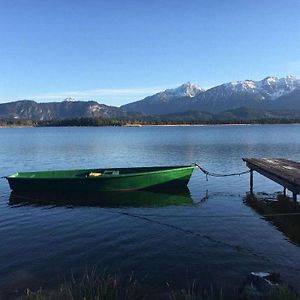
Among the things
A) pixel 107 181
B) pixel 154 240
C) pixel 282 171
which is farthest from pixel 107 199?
pixel 282 171

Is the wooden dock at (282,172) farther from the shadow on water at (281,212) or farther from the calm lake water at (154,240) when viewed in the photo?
the calm lake water at (154,240)

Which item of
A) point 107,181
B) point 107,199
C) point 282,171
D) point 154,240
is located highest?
point 282,171

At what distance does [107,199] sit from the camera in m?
29.0

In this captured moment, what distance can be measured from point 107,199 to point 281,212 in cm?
1139

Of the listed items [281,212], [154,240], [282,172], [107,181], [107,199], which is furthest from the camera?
[107,181]

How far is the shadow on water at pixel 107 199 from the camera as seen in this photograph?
90.4 ft

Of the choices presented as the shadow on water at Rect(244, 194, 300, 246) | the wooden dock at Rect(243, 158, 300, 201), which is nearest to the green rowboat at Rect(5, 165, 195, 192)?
the wooden dock at Rect(243, 158, 300, 201)

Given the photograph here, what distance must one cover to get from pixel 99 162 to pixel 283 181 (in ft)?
116

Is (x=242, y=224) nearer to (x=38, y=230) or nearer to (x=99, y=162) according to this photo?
(x=38, y=230)

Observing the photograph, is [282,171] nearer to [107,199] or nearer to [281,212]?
[281,212]

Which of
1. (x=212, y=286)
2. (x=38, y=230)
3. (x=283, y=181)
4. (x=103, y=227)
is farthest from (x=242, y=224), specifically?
(x=38, y=230)

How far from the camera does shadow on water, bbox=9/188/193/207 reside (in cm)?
2755

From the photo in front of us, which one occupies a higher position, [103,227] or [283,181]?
[283,181]

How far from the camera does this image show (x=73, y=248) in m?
18.0
